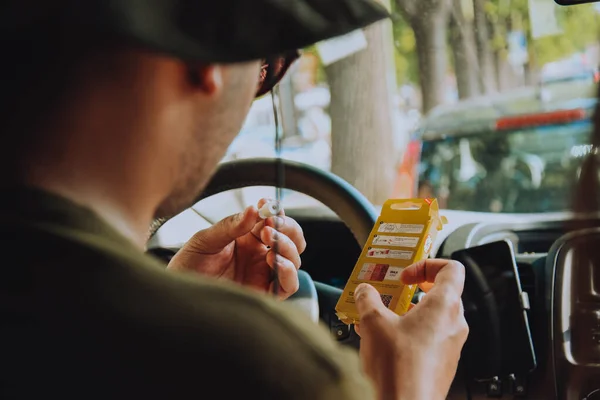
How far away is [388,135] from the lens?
7.33ft

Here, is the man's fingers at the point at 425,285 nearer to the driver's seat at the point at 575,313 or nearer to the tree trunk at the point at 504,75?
the driver's seat at the point at 575,313

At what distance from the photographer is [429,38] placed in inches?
93.1

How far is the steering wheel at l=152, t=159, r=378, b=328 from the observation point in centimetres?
172

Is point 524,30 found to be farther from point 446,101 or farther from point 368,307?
point 368,307

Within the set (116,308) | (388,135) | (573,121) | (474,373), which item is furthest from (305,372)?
(573,121)

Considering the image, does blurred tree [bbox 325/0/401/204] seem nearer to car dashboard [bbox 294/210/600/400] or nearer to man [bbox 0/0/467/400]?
car dashboard [bbox 294/210/600/400]

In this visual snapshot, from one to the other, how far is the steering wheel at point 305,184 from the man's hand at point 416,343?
57cm

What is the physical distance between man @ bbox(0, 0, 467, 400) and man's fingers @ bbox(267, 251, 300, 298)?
61 centimetres

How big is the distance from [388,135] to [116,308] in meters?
1.63

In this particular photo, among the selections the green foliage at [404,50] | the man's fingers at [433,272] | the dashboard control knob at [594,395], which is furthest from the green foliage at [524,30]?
the dashboard control knob at [594,395]

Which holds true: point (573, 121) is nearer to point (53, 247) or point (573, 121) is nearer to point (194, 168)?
point (194, 168)

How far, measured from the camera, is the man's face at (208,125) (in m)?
0.82

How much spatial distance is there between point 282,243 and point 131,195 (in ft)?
2.35

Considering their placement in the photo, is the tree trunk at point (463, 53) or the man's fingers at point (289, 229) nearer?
the man's fingers at point (289, 229)
